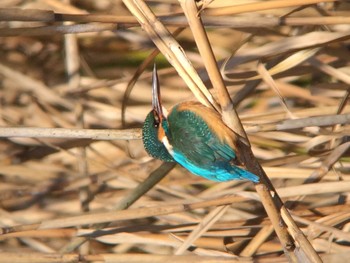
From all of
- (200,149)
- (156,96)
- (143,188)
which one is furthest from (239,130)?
(143,188)

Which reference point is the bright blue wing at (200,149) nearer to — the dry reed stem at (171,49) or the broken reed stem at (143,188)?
the dry reed stem at (171,49)

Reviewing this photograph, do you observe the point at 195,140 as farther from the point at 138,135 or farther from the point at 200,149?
the point at 138,135

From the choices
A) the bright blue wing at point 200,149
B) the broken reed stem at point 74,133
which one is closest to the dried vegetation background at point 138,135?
the broken reed stem at point 74,133

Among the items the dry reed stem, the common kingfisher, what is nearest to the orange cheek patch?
the common kingfisher

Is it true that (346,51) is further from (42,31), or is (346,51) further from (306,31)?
(42,31)

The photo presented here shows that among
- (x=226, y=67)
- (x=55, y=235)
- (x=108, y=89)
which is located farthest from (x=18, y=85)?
(x=226, y=67)

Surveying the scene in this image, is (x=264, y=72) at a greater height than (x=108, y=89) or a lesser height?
lesser

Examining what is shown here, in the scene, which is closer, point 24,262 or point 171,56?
point 171,56
